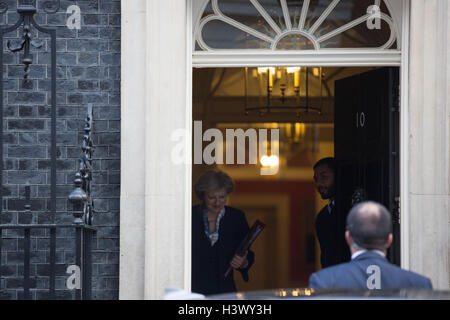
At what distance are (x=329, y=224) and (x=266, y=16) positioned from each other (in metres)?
2.60

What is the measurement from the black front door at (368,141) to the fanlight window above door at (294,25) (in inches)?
16.8

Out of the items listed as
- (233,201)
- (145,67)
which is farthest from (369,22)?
(233,201)

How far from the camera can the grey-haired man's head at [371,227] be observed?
14.2ft

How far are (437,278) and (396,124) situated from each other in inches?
55.9

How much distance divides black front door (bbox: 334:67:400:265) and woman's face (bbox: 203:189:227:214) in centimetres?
129

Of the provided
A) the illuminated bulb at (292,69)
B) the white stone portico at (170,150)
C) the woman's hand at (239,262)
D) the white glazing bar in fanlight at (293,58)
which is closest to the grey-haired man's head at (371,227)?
the white stone portico at (170,150)

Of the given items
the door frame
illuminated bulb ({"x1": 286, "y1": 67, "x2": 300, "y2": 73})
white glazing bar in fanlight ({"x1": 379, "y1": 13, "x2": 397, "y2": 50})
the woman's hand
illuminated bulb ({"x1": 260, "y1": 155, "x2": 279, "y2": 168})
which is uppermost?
illuminated bulb ({"x1": 286, "y1": 67, "x2": 300, "y2": 73})

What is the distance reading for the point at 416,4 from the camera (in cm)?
726

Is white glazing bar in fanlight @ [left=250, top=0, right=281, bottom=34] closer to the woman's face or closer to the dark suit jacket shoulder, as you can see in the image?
the woman's face

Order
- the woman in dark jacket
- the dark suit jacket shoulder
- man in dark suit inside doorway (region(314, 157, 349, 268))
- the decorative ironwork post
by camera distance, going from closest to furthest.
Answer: the dark suit jacket shoulder, the decorative ironwork post, the woman in dark jacket, man in dark suit inside doorway (region(314, 157, 349, 268))

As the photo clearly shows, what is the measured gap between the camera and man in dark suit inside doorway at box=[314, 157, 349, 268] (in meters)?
9.18

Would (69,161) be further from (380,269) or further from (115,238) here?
(380,269)

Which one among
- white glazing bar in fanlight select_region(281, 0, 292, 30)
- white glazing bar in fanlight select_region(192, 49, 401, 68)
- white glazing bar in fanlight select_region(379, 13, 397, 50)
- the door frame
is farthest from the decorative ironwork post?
white glazing bar in fanlight select_region(379, 13, 397, 50)

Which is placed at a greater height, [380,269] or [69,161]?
[69,161]
